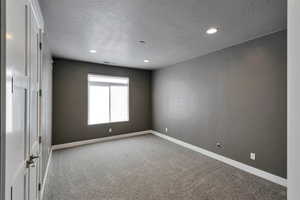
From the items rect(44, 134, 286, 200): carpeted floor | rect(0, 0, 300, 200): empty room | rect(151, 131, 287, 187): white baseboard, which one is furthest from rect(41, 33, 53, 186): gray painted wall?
rect(151, 131, 287, 187): white baseboard

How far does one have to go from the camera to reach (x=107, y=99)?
4949 millimetres

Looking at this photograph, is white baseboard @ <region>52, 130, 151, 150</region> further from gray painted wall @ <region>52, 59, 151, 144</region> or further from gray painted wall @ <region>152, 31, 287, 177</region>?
gray painted wall @ <region>152, 31, 287, 177</region>

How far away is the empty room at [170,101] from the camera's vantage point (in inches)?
36.8

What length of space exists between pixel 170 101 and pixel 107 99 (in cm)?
227

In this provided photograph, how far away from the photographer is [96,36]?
2.56 m

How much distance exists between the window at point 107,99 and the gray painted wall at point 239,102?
203 centimetres

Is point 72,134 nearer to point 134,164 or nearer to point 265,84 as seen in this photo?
point 134,164

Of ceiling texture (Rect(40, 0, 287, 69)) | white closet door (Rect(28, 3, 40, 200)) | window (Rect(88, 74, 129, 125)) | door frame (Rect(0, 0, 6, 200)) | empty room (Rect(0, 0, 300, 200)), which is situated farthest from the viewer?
window (Rect(88, 74, 129, 125))

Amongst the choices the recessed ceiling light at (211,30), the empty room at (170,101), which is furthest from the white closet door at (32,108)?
the recessed ceiling light at (211,30)

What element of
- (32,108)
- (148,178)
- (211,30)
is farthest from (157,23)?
(148,178)

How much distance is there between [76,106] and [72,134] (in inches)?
33.8

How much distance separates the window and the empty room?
0.07 meters

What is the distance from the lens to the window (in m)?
4.60

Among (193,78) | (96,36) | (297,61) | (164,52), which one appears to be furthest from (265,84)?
(96,36)
